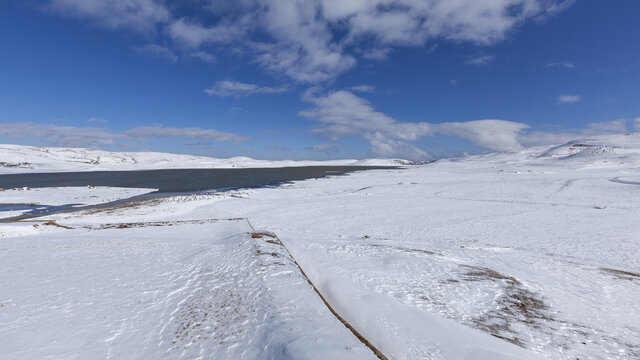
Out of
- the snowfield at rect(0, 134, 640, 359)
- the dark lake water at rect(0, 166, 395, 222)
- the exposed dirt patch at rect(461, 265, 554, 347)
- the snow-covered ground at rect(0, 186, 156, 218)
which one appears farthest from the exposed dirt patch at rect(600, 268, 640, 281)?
the snow-covered ground at rect(0, 186, 156, 218)

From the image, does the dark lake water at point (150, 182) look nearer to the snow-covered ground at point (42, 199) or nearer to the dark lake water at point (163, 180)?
the dark lake water at point (163, 180)

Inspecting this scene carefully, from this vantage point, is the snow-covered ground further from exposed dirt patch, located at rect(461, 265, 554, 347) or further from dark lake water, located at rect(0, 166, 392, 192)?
exposed dirt patch, located at rect(461, 265, 554, 347)

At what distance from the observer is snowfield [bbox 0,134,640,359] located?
14.4ft

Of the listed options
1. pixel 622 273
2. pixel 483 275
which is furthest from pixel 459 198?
pixel 483 275

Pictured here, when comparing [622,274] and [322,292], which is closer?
[322,292]

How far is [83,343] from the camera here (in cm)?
424

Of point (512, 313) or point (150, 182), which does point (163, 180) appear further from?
point (512, 313)

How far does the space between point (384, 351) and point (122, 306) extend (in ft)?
16.4

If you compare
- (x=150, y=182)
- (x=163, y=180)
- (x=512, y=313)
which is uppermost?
(x=163, y=180)

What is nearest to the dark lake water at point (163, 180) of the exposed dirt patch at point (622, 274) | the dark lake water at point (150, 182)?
the dark lake water at point (150, 182)

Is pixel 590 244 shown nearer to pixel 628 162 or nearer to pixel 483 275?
pixel 483 275

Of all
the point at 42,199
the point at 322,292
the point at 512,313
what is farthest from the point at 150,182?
the point at 512,313

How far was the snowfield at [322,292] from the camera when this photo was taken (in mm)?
4379

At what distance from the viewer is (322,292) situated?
690 cm
